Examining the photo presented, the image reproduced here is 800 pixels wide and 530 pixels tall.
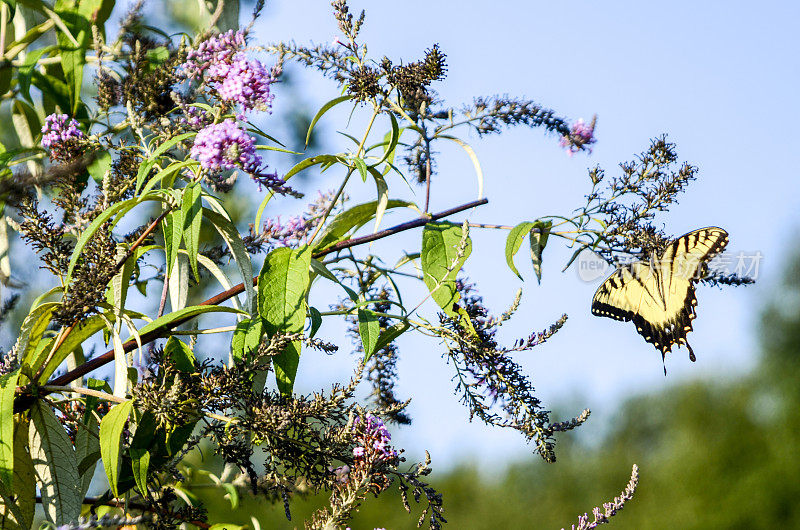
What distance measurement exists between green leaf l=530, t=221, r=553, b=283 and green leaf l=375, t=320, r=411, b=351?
0.66ft

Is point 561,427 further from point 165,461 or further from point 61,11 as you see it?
point 61,11

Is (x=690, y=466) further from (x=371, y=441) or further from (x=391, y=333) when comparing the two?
(x=371, y=441)

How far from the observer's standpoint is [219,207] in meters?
0.88

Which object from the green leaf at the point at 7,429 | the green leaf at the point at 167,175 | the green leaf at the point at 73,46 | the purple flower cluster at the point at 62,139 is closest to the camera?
the green leaf at the point at 7,429

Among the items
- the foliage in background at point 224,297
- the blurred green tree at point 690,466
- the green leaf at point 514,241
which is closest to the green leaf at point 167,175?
the foliage in background at point 224,297

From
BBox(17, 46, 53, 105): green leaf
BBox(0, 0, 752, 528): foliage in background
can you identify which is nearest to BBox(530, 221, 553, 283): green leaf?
BBox(0, 0, 752, 528): foliage in background

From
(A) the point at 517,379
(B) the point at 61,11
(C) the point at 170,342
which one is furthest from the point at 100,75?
(A) the point at 517,379

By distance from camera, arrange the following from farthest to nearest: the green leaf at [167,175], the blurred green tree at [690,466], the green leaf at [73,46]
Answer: the blurred green tree at [690,466] → the green leaf at [73,46] → the green leaf at [167,175]

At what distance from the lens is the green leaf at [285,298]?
80 cm

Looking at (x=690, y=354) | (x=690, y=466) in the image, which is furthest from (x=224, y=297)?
(x=690, y=466)

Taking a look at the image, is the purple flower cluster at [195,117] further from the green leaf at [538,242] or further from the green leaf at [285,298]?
the green leaf at [538,242]

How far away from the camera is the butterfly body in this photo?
1296 millimetres

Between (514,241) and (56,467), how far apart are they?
0.62m

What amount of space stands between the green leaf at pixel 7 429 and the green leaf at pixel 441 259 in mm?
472
